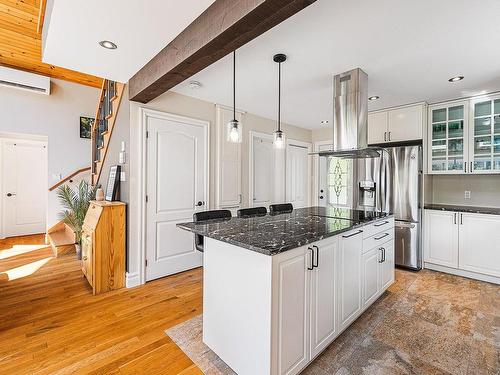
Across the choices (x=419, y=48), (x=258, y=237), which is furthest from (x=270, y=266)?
(x=419, y=48)

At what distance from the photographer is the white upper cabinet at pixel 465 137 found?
319cm

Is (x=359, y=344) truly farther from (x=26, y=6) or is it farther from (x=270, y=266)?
(x=26, y=6)

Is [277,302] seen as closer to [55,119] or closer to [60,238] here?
[60,238]

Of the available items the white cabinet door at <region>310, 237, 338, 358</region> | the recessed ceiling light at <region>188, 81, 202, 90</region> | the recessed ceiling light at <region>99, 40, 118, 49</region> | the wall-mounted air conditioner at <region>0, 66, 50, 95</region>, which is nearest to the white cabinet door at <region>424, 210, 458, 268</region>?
the white cabinet door at <region>310, 237, 338, 358</region>

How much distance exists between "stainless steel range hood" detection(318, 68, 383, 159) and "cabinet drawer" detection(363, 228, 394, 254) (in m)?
0.88

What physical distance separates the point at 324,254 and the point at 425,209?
108 inches

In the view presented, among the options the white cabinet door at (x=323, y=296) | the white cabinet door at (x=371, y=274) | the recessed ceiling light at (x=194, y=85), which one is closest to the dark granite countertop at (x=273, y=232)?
the white cabinet door at (x=323, y=296)

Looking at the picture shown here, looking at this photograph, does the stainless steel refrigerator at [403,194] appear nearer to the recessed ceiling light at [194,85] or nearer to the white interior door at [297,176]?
the white interior door at [297,176]

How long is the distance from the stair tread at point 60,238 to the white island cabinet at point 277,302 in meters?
3.70

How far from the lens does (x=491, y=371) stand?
5.40 ft

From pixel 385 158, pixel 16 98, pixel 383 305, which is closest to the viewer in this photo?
pixel 383 305

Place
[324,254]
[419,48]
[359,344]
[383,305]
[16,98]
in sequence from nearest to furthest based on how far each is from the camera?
[324,254]
[359,344]
[419,48]
[383,305]
[16,98]

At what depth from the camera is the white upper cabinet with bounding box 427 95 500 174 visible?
3191mm

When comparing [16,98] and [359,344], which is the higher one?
→ [16,98]
